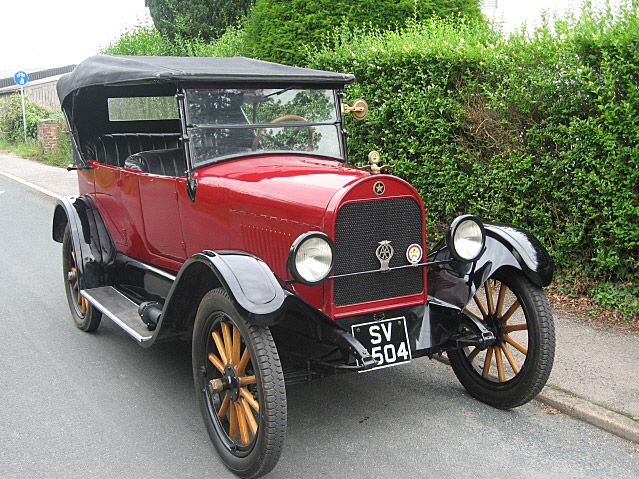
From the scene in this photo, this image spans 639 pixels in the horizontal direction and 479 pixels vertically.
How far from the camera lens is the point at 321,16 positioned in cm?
869

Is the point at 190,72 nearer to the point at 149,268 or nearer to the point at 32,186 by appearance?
the point at 149,268

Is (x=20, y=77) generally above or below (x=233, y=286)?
above

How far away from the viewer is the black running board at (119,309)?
4.07m

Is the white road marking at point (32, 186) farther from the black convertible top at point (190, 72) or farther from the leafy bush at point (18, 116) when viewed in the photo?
the black convertible top at point (190, 72)

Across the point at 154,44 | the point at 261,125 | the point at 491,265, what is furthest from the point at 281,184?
the point at 154,44

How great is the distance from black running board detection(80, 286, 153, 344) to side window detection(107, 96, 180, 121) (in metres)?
1.52

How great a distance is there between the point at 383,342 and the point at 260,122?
5.72ft

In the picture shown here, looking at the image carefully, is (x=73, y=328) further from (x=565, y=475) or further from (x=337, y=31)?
(x=337, y=31)

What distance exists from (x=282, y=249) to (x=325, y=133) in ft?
4.05

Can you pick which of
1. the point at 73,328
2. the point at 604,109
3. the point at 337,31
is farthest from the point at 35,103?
the point at 604,109

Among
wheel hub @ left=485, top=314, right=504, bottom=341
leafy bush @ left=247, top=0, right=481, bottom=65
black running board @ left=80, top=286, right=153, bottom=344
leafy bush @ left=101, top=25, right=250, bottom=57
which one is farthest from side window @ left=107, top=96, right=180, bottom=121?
leafy bush @ left=101, top=25, right=250, bottom=57

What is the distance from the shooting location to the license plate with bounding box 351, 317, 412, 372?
11.1 feet

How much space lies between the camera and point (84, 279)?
5082 mm

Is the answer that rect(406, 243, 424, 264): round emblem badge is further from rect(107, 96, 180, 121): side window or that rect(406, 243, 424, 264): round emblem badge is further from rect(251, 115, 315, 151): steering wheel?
rect(107, 96, 180, 121): side window
